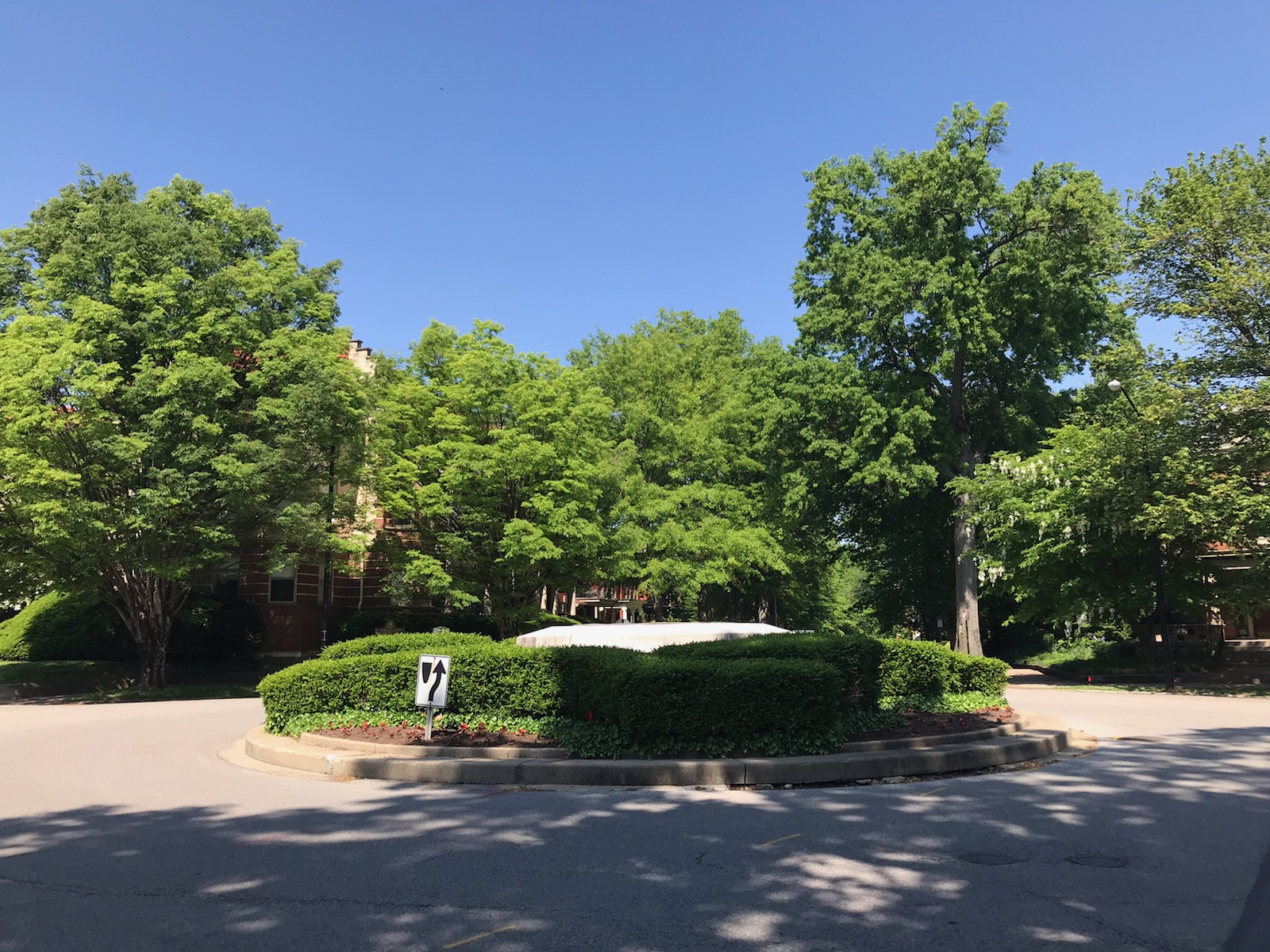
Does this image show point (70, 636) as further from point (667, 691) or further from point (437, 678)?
point (667, 691)

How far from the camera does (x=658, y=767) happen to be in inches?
358

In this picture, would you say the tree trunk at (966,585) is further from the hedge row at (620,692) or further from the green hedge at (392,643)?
the hedge row at (620,692)

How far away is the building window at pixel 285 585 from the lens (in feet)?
108

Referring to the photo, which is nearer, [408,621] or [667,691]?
[667,691]

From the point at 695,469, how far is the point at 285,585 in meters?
16.6

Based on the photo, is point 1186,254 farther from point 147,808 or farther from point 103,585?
point 103,585

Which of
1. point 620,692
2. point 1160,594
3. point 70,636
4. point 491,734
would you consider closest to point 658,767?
point 620,692

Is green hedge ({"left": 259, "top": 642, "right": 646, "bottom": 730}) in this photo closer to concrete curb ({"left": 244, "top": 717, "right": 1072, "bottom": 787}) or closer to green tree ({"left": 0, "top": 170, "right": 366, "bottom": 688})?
concrete curb ({"left": 244, "top": 717, "right": 1072, "bottom": 787})

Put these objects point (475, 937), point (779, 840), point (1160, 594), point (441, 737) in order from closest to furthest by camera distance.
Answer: point (475, 937)
point (779, 840)
point (441, 737)
point (1160, 594)

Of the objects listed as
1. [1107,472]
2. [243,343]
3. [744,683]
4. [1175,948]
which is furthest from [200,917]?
[1107,472]

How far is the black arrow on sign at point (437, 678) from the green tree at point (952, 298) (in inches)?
828

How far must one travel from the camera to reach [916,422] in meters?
29.1

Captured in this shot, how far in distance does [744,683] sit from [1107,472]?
2011 centimetres

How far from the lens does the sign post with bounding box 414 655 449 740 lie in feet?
34.7
